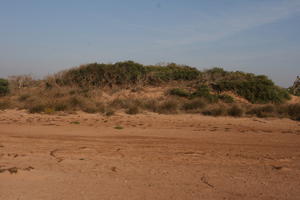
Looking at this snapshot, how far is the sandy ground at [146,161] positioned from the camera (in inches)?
194

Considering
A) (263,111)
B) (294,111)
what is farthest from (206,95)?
(294,111)

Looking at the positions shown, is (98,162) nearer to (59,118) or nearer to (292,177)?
(292,177)

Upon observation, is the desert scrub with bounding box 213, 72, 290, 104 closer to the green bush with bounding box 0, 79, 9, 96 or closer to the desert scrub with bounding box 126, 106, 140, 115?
the desert scrub with bounding box 126, 106, 140, 115

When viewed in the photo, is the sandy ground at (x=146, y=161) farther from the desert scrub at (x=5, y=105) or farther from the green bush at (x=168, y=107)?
the desert scrub at (x=5, y=105)

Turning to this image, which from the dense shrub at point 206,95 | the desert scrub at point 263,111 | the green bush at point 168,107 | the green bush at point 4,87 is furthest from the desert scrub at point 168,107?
the green bush at point 4,87

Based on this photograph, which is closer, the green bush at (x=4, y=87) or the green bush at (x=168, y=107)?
the green bush at (x=168, y=107)

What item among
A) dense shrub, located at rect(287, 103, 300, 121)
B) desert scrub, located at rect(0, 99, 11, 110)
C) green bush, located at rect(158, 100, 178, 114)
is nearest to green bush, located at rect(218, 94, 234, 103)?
dense shrub, located at rect(287, 103, 300, 121)

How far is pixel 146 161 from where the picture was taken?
275 inches

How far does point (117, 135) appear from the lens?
1062cm

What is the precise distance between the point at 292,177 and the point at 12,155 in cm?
657

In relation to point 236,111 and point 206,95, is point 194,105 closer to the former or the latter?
point 236,111

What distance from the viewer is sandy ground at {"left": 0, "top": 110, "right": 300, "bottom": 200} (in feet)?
16.2

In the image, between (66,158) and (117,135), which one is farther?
(117,135)

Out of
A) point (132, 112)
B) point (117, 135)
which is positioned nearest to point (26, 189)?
point (117, 135)
